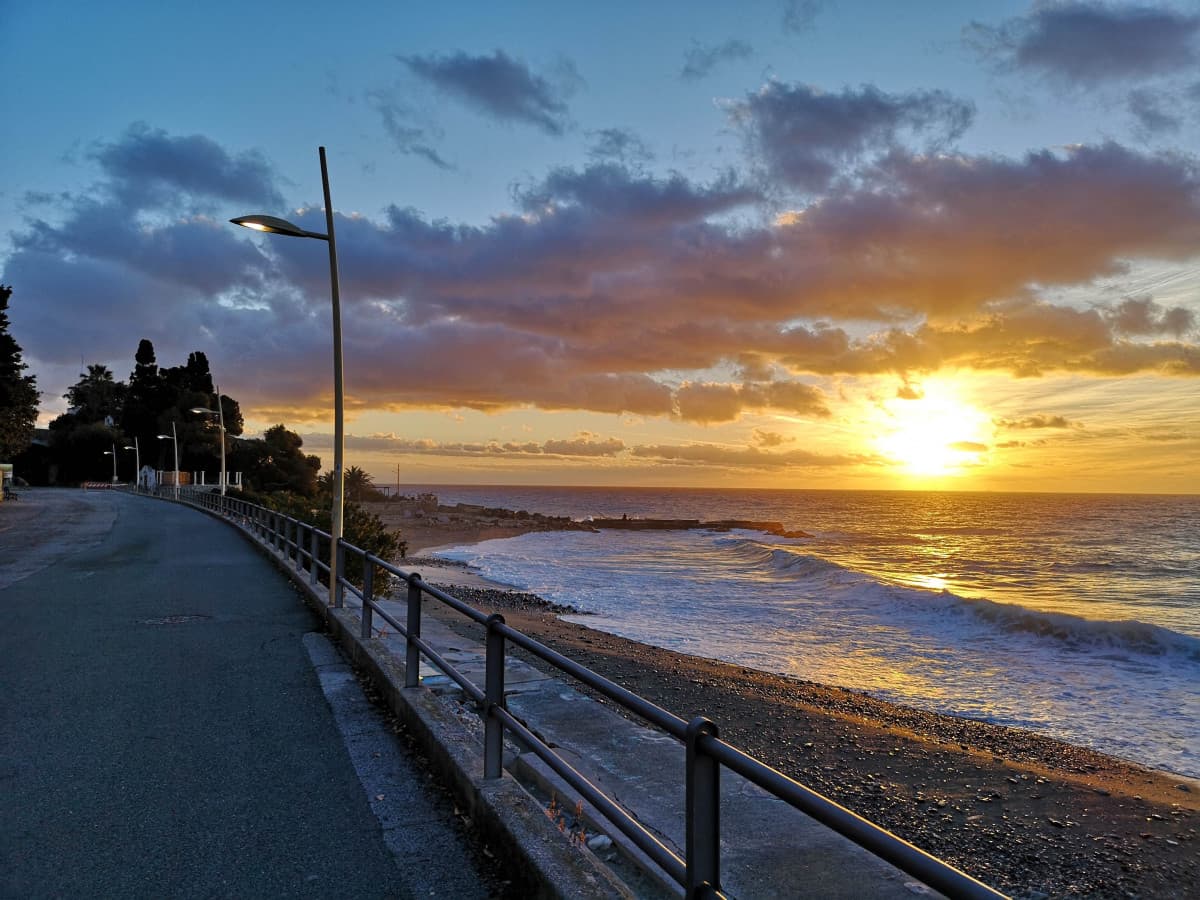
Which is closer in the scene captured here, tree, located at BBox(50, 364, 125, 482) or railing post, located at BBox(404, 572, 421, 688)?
railing post, located at BBox(404, 572, 421, 688)

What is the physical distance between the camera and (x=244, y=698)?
273 inches

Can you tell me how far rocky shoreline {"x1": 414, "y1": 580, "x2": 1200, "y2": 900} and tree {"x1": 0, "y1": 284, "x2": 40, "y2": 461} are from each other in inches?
1575

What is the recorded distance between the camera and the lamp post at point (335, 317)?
1049 cm

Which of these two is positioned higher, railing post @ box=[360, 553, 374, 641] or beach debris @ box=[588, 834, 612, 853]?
railing post @ box=[360, 553, 374, 641]

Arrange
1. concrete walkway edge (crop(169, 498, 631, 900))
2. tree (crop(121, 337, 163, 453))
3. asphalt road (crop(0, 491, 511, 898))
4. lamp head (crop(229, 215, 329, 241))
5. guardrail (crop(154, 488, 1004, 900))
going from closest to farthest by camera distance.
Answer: guardrail (crop(154, 488, 1004, 900)) → concrete walkway edge (crop(169, 498, 631, 900)) → asphalt road (crop(0, 491, 511, 898)) → lamp head (crop(229, 215, 329, 241)) → tree (crop(121, 337, 163, 453))

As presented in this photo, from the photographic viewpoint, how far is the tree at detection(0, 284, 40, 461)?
130 feet

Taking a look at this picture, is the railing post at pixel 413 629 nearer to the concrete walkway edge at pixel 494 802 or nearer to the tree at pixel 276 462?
the concrete walkway edge at pixel 494 802

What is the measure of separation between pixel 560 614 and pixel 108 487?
3105 inches

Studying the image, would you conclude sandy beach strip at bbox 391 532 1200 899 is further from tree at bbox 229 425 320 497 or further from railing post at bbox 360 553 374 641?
tree at bbox 229 425 320 497

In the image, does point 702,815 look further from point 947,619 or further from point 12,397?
point 12,397

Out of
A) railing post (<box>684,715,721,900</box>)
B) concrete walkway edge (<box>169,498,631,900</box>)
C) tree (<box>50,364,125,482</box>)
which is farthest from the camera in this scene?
tree (<box>50,364,125,482</box>)

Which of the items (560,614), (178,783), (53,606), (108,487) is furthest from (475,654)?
(108,487)

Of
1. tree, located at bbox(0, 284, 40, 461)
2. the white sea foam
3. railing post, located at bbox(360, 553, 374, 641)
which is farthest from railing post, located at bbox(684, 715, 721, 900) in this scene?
tree, located at bbox(0, 284, 40, 461)

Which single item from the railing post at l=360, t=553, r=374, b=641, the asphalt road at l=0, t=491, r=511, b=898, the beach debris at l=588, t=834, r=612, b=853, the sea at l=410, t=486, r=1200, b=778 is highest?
the railing post at l=360, t=553, r=374, b=641
